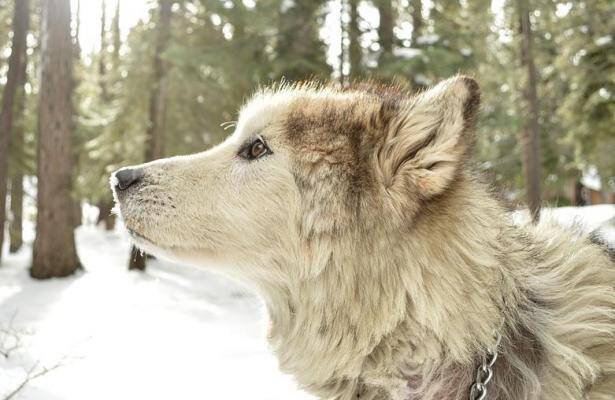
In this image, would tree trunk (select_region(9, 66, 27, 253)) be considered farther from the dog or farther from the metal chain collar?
the metal chain collar

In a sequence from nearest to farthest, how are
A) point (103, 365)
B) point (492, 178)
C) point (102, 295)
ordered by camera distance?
point (492, 178) < point (103, 365) < point (102, 295)

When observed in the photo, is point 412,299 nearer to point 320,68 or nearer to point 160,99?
point 320,68

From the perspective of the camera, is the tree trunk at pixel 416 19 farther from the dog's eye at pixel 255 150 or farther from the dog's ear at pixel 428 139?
the dog's ear at pixel 428 139

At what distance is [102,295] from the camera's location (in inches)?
386

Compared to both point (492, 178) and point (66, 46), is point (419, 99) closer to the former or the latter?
point (492, 178)

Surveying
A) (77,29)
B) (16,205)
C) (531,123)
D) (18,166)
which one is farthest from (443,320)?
(77,29)

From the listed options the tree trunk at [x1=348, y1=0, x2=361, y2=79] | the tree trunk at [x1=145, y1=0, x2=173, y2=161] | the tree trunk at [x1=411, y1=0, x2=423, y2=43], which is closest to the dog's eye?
the tree trunk at [x1=411, y1=0, x2=423, y2=43]

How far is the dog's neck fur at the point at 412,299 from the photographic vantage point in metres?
2.32

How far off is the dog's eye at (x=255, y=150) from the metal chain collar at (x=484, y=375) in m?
1.37

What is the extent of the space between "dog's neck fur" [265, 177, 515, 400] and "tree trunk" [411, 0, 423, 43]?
9350 millimetres

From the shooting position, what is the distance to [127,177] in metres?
2.90

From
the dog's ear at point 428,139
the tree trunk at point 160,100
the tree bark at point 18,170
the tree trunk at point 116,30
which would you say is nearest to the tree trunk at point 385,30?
the tree trunk at point 160,100

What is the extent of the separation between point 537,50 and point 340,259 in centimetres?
1762

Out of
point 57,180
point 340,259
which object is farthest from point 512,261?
point 57,180
